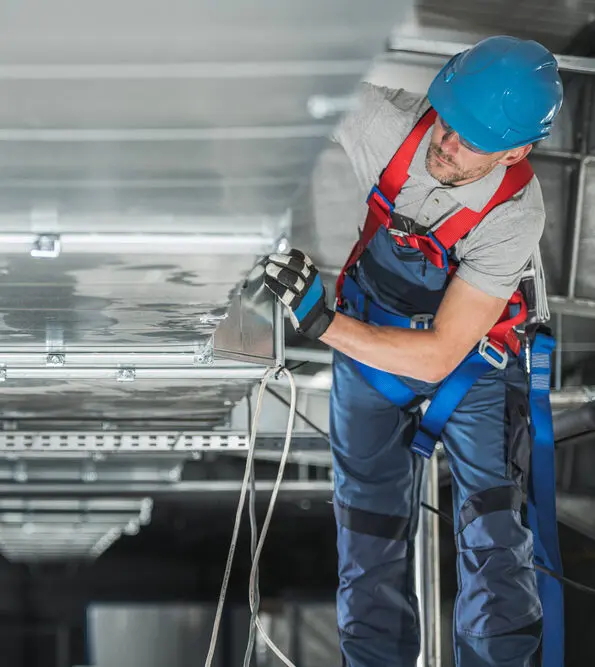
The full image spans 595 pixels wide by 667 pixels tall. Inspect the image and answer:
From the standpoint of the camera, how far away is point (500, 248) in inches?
85.8

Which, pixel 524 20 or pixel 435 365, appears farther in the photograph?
pixel 524 20

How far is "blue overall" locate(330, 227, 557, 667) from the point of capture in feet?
7.77

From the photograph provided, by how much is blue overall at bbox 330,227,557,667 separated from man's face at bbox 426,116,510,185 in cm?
27

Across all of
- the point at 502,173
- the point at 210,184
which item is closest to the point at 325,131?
the point at 210,184

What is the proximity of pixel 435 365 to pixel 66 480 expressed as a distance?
3522 mm

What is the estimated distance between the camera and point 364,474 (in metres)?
2.50

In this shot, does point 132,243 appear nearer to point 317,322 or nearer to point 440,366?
point 317,322

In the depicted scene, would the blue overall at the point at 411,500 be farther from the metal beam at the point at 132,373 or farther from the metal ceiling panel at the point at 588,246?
the metal ceiling panel at the point at 588,246

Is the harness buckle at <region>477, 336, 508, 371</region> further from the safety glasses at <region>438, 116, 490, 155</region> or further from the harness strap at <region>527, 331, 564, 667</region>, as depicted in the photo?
the safety glasses at <region>438, 116, 490, 155</region>

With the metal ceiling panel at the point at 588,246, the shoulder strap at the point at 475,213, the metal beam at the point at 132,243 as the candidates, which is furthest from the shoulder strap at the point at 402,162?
the metal ceiling panel at the point at 588,246

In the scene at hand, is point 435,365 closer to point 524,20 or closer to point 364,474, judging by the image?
point 364,474

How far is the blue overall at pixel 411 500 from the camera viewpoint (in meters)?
2.37

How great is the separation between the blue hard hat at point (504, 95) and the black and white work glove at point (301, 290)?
1.45 ft

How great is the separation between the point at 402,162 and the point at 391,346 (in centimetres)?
44
